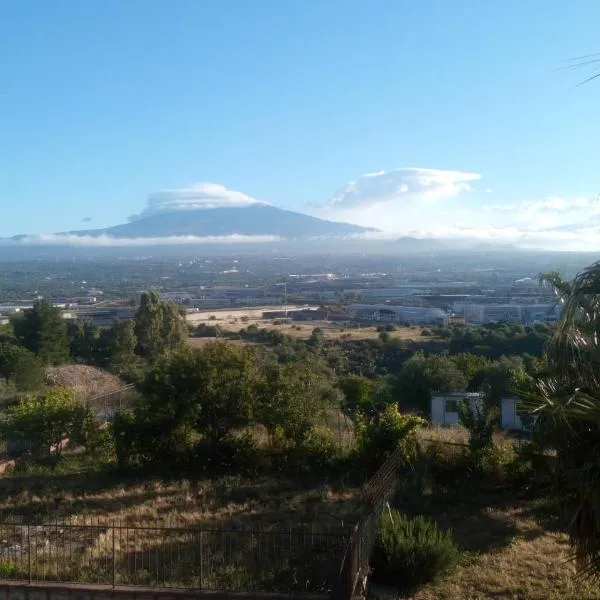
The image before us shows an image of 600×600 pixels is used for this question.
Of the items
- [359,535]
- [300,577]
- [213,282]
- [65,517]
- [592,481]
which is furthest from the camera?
[213,282]

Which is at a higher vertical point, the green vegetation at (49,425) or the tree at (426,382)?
the green vegetation at (49,425)

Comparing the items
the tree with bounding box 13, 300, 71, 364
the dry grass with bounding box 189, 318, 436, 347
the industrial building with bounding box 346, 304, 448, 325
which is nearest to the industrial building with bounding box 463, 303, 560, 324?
the industrial building with bounding box 346, 304, 448, 325

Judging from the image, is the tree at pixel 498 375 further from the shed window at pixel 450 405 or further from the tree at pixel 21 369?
the tree at pixel 21 369

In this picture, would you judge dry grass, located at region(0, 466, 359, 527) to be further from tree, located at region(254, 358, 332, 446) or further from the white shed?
the white shed

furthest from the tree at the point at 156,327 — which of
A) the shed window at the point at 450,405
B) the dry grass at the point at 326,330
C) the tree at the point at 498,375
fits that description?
the shed window at the point at 450,405

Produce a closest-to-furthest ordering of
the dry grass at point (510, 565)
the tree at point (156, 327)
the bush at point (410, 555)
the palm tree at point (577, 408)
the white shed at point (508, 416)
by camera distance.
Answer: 1. the palm tree at point (577, 408)
2. the dry grass at point (510, 565)
3. the bush at point (410, 555)
4. the white shed at point (508, 416)
5. the tree at point (156, 327)

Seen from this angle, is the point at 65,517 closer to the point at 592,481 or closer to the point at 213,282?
the point at 592,481

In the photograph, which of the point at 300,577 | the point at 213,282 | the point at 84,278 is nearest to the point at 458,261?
the point at 213,282

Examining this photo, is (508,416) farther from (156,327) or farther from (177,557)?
(156,327)
